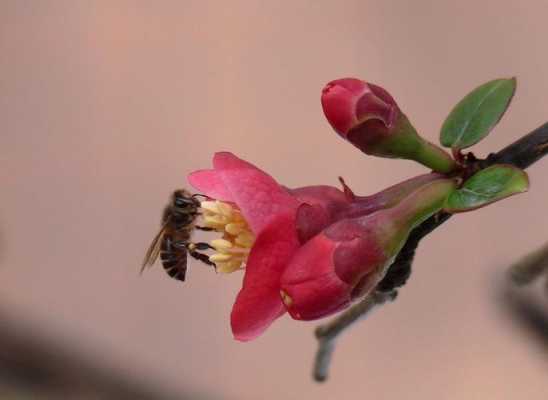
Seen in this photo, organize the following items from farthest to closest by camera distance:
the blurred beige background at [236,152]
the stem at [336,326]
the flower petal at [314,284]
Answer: the blurred beige background at [236,152], the stem at [336,326], the flower petal at [314,284]

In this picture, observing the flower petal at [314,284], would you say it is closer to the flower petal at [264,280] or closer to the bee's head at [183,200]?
the flower petal at [264,280]

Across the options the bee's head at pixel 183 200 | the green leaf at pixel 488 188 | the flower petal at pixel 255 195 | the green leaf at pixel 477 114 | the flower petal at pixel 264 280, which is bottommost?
the flower petal at pixel 264 280

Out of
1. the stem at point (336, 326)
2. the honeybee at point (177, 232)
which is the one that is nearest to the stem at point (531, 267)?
the stem at point (336, 326)

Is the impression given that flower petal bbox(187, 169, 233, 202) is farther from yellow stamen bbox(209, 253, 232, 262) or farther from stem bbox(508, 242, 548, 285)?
stem bbox(508, 242, 548, 285)

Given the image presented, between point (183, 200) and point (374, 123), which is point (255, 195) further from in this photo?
point (183, 200)

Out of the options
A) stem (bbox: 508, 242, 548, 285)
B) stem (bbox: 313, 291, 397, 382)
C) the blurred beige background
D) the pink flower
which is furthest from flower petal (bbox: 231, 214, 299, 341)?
the blurred beige background

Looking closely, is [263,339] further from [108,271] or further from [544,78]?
[544,78]

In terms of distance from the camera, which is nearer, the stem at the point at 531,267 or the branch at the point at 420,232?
the branch at the point at 420,232
